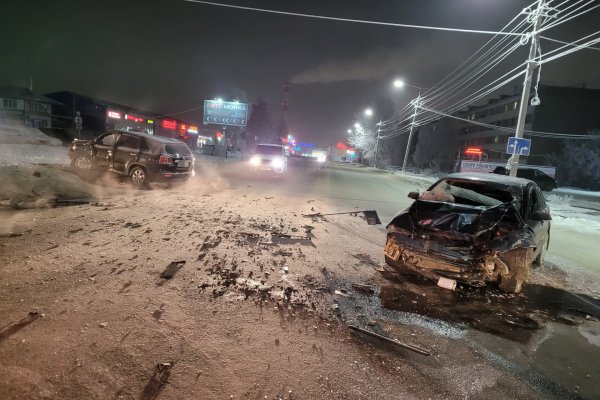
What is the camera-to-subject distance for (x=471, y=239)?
474 centimetres

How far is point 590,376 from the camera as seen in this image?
10.6ft

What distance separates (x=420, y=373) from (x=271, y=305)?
5.85ft

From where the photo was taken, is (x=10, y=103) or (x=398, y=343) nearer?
(x=398, y=343)

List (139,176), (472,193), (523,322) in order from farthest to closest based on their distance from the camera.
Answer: (139,176) < (472,193) < (523,322)

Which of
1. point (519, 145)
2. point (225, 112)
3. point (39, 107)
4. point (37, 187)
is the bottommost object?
point (37, 187)

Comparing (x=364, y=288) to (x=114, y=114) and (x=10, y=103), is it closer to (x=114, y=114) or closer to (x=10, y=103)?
Result: (x=114, y=114)

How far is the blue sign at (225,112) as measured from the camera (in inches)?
1816

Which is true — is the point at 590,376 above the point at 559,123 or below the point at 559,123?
below

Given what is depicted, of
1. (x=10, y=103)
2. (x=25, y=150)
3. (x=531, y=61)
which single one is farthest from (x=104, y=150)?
(x=10, y=103)

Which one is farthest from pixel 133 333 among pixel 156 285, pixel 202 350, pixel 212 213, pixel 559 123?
pixel 559 123

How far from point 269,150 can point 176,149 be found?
9145 mm

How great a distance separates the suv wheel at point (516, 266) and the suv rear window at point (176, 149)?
10.3 meters

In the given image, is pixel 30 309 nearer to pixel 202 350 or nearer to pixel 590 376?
pixel 202 350

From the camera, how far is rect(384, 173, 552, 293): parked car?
15.3 feet
